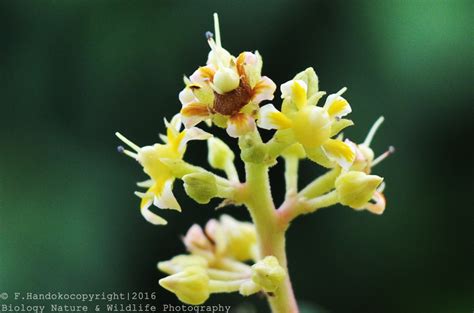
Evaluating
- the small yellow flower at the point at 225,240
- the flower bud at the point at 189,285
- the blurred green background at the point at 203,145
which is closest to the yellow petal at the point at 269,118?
the flower bud at the point at 189,285

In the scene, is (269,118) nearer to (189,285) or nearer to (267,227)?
(267,227)

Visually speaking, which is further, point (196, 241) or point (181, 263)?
point (196, 241)

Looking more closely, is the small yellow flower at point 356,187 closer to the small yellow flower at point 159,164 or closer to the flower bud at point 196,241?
the small yellow flower at point 159,164

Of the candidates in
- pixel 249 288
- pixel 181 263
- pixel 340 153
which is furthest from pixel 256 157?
pixel 181 263

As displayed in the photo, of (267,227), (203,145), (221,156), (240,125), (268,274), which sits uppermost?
(203,145)

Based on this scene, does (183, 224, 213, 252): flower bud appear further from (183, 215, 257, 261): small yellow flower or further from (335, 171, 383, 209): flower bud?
(335, 171, 383, 209): flower bud

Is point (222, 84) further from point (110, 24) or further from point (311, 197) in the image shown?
point (110, 24)

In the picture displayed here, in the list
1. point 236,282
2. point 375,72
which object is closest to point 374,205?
point 236,282
